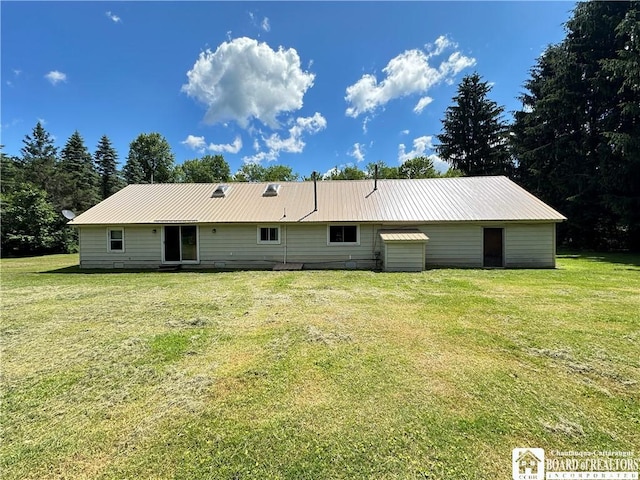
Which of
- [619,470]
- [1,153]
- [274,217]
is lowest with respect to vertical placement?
[619,470]

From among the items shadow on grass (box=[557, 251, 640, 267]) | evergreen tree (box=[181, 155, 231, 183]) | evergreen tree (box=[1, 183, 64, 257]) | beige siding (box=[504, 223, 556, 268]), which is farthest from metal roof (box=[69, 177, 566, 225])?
evergreen tree (box=[181, 155, 231, 183])

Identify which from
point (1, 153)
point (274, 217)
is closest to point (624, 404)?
point (274, 217)

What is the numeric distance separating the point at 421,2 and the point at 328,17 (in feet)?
13.3

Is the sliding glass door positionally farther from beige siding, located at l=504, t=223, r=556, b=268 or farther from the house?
beige siding, located at l=504, t=223, r=556, b=268

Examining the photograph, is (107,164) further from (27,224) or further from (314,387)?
(314,387)

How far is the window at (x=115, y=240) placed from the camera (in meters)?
12.8

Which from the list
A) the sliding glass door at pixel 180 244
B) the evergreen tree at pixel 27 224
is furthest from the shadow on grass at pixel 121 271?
the evergreen tree at pixel 27 224

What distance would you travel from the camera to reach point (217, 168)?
145 feet

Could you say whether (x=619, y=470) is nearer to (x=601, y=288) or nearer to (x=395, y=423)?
(x=395, y=423)

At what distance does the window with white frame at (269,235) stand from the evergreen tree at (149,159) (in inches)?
1302

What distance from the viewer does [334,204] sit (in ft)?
44.4

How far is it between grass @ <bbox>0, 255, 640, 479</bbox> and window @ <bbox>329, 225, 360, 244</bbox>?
6.05m

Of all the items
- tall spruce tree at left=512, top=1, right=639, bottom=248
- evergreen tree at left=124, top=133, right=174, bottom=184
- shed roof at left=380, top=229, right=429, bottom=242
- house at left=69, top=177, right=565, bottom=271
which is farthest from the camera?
evergreen tree at left=124, top=133, right=174, bottom=184

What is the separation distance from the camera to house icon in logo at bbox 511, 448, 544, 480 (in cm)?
202
